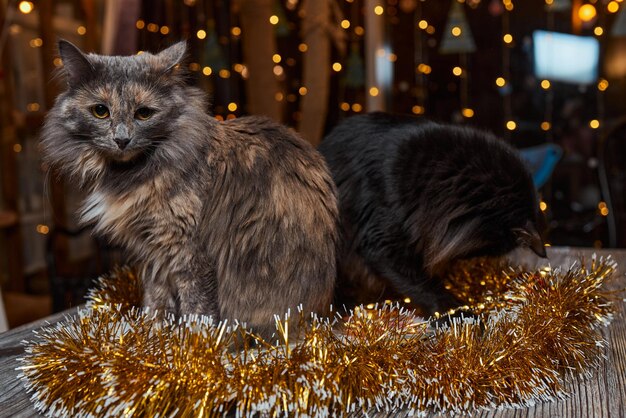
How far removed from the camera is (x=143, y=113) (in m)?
0.71

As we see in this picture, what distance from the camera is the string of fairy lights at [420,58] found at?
2.69 m

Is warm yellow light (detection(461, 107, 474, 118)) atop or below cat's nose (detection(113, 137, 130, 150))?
below

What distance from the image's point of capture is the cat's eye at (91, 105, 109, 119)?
703 millimetres

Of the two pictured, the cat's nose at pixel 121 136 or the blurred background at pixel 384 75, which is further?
the blurred background at pixel 384 75

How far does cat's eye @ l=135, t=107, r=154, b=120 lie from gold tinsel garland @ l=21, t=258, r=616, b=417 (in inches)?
9.5

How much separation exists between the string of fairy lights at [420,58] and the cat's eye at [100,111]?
76.9 inches

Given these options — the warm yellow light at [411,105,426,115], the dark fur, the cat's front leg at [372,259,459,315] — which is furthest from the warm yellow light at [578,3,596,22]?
the cat's front leg at [372,259,459,315]

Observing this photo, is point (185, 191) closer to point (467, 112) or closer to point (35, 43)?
point (35, 43)

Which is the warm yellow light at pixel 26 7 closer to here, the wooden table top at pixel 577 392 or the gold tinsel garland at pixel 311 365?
the wooden table top at pixel 577 392

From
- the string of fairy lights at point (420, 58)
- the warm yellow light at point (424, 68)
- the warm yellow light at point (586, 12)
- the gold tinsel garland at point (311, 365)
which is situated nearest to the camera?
the gold tinsel garland at point (311, 365)

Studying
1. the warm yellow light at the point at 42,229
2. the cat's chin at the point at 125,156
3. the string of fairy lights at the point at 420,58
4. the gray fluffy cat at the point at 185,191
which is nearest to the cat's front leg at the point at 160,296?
the gray fluffy cat at the point at 185,191

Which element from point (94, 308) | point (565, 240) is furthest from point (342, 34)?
point (94, 308)

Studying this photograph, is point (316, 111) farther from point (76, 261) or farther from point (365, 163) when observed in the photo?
point (365, 163)

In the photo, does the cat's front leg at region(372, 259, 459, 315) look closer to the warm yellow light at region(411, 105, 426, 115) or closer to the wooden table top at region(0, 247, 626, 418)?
the wooden table top at region(0, 247, 626, 418)
